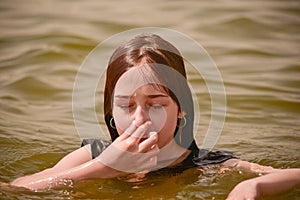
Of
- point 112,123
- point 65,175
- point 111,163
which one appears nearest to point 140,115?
point 111,163

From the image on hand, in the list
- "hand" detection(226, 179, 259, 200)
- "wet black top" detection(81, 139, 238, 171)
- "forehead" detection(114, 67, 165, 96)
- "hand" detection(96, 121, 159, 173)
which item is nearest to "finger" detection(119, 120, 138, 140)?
"hand" detection(96, 121, 159, 173)

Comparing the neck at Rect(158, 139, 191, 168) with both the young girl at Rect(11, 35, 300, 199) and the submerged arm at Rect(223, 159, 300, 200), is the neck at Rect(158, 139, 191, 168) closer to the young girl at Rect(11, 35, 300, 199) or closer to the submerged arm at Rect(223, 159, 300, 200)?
the young girl at Rect(11, 35, 300, 199)

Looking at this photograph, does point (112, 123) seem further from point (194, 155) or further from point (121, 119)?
point (194, 155)

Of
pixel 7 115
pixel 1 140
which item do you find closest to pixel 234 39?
pixel 7 115

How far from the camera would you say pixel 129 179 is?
3504 millimetres

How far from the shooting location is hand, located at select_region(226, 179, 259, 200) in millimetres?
2985

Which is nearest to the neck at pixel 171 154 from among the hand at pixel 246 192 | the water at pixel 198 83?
the water at pixel 198 83

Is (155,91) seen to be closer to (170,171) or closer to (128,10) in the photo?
(170,171)

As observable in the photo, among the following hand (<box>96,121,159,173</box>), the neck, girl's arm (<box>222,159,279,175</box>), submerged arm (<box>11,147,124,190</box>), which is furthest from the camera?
girl's arm (<box>222,159,279,175</box>)

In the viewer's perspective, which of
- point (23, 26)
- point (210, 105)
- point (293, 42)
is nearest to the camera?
point (210, 105)

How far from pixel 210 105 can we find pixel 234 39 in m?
2.35

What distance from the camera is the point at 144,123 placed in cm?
311

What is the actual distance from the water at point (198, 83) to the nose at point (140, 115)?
0.46 meters

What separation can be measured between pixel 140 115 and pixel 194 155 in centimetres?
67
